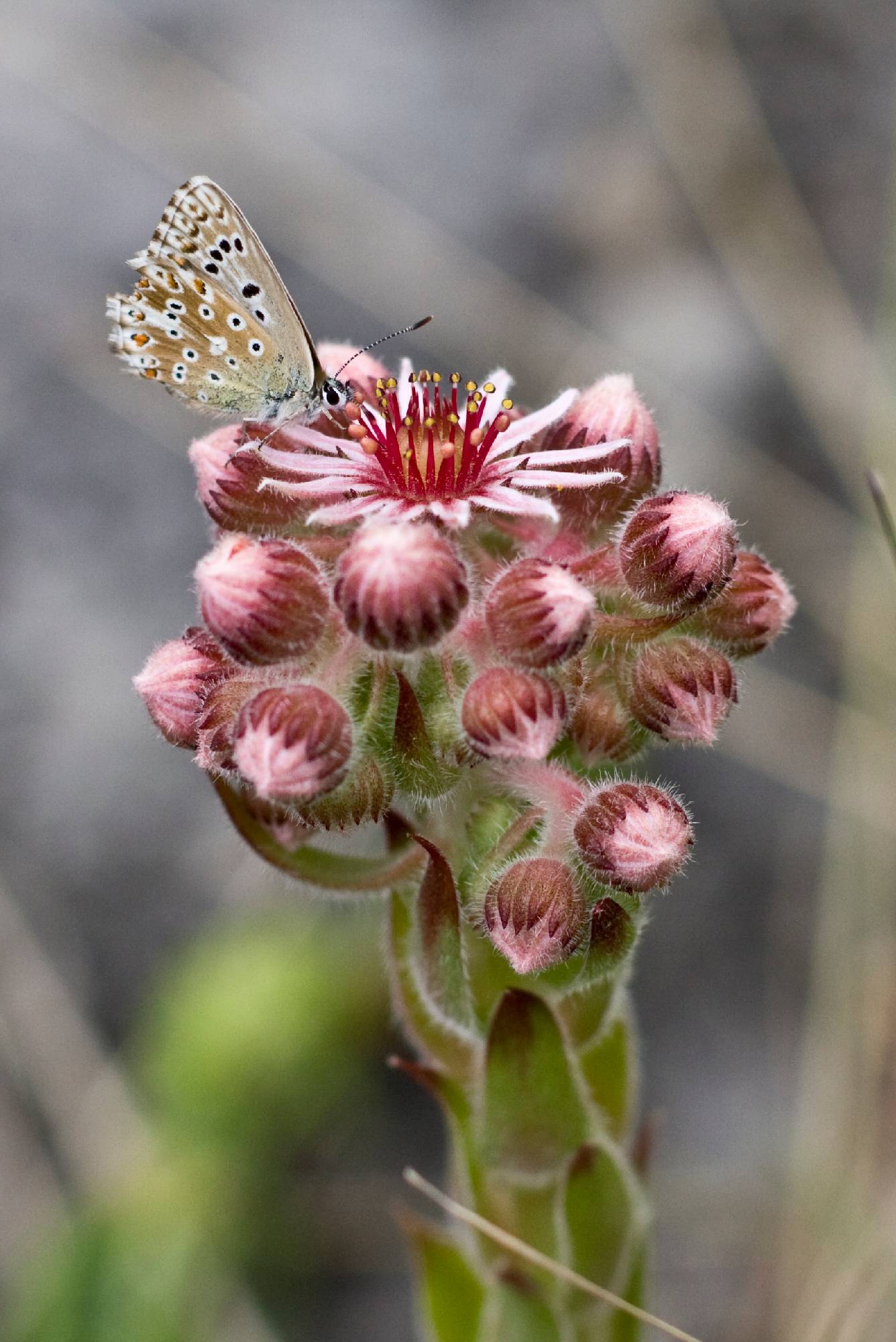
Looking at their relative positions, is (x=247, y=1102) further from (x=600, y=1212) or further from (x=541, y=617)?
(x=541, y=617)

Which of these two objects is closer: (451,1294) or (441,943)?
(441,943)

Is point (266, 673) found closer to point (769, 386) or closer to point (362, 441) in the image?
point (362, 441)

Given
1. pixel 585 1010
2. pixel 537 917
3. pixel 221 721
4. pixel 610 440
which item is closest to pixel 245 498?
pixel 221 721

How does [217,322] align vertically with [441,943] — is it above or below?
above

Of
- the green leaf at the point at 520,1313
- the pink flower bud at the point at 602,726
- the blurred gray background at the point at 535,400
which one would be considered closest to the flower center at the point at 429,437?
the pink flower bud at the point at 602,726

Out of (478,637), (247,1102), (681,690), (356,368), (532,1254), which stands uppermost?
(356,368)

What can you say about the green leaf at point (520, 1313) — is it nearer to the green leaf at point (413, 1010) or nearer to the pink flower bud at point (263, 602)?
the green leaf at point (413, 1010)

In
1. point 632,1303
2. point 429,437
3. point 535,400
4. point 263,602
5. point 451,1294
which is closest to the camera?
point 263,602

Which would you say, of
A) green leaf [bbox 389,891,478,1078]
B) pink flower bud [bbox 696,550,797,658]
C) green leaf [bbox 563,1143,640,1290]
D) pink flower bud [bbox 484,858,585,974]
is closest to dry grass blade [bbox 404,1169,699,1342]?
green leaf [bbox 563,1143,640,1290]
